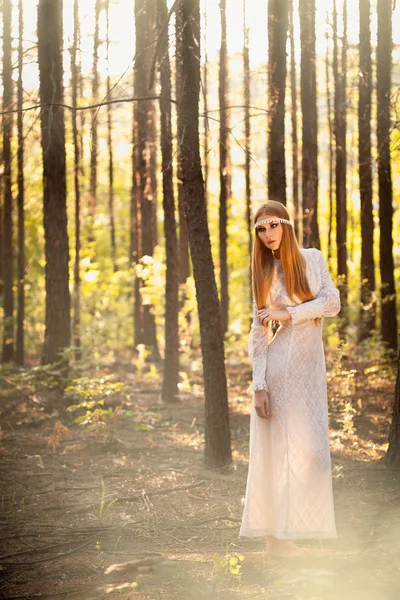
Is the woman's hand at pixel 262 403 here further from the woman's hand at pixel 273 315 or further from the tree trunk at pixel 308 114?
the tree trunk at pixel 308 114

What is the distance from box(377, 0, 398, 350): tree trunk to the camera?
1065 cm

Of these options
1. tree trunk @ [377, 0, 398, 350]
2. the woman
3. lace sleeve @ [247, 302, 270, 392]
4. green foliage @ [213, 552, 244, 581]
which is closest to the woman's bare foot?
the woman

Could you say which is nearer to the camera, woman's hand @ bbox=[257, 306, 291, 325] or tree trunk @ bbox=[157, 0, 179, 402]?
woman's hand @ bbox=[257, 306, 291, 325]

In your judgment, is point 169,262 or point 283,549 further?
point 169,262

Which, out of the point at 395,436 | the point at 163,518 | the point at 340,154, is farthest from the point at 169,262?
the point at 340,154

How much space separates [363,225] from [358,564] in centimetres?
1117

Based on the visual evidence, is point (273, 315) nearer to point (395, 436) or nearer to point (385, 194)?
point (395, 436)

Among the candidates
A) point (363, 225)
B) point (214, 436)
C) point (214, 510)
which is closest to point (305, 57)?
point (363, 225)

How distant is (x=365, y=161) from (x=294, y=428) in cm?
1017

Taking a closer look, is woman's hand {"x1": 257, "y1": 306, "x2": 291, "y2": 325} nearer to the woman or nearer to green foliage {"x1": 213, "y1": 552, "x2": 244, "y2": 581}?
the woman

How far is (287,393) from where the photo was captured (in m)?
4.78

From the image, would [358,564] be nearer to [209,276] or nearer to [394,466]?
[394,466]

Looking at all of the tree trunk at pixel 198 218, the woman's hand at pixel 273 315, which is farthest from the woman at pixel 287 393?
the tree trunk at pixel 198 218

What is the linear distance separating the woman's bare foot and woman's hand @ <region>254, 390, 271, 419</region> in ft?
3.04
